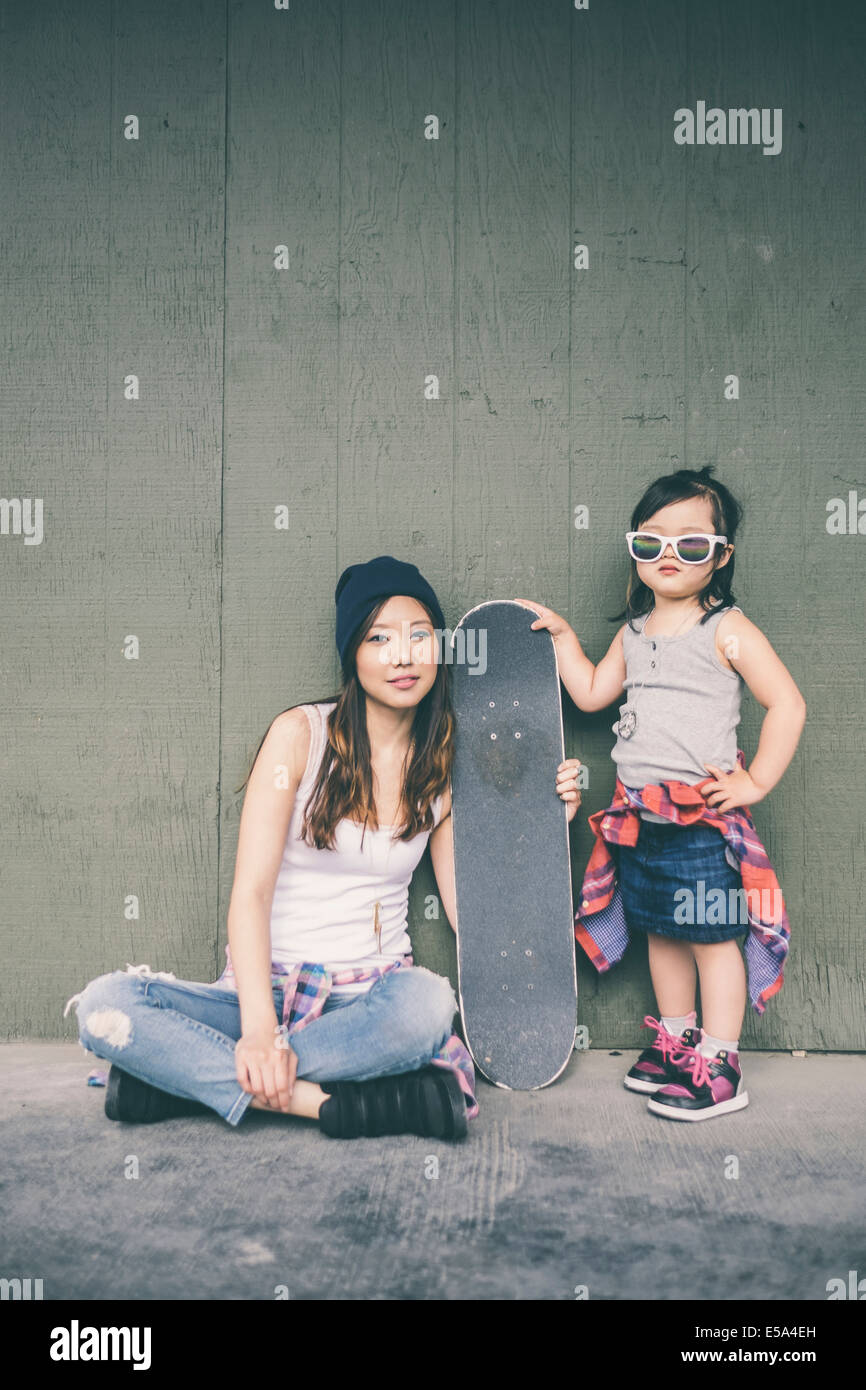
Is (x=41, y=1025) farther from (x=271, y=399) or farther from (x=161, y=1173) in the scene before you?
(x=271, y=399)

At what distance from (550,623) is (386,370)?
2.31 feet

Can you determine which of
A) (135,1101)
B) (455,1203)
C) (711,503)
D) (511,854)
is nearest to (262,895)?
(135,1101)

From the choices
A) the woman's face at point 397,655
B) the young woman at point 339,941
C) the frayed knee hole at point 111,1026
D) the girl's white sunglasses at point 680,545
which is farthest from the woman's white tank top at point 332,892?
the girl's white sunglasses at point 680,545

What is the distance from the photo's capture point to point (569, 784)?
2.22 m

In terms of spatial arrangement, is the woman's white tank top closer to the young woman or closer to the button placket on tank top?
the young woman

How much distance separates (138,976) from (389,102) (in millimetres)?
1986

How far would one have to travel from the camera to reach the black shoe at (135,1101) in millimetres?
1929

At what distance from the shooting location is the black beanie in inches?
82.9

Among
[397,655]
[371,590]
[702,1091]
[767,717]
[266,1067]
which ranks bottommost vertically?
[702,1091]

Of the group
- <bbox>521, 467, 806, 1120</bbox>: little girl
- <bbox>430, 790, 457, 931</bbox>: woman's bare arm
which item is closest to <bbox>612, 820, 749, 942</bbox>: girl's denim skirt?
<bbox>521, 467, 806, 1120</bbox>: little girl

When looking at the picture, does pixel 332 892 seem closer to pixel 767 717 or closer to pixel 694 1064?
pixel 694 1064

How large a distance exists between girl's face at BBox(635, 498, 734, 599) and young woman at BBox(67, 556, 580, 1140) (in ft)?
1.41

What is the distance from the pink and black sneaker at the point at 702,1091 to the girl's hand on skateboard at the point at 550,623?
0.90m

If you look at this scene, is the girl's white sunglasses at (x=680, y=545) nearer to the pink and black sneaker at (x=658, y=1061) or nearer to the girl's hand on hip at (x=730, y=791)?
the girl's hand on hip at (x=730, y=791)
